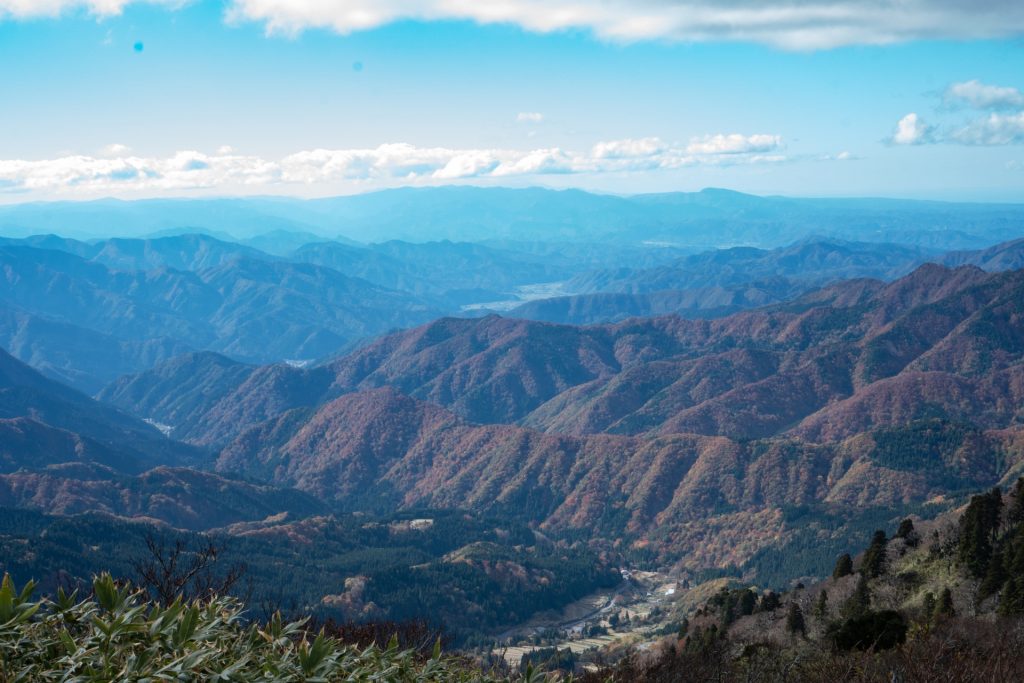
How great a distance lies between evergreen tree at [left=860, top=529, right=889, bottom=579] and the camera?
2255 inches

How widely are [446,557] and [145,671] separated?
12140 centimetres

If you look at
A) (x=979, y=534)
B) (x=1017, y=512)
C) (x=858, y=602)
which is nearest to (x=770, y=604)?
(x=858, y=602)

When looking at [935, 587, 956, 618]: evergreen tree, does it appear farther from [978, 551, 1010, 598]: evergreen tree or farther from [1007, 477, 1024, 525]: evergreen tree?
[1007, 477, 1024, 525]: evergreen tree

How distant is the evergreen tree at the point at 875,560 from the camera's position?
5729cm

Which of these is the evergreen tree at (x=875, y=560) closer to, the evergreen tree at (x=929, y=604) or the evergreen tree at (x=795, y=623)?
the evergreen tree at (x=795, y=623)

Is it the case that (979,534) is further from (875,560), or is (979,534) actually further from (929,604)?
(929,604)

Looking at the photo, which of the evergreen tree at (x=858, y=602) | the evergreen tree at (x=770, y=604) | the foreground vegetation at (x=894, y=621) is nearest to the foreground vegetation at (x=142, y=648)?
the foreground vegetation at (x=894, y=621)

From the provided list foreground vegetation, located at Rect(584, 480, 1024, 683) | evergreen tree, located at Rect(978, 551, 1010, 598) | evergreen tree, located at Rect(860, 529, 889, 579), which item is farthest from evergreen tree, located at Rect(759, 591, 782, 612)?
evergreen tree, located at Rect(978, 551, 1010, 598)

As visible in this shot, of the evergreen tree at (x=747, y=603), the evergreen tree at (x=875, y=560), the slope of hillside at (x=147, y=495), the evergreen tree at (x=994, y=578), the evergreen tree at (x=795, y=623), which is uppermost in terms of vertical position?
the evergreen tree at (x=994, y=578)

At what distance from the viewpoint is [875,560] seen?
191 ft

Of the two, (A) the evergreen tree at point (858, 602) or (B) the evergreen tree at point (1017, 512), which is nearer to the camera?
(A) the evergreen tree at point (858, 602)

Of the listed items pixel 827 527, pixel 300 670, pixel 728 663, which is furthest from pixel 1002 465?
pixel 300 670

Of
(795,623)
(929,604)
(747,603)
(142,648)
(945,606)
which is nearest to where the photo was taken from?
(142,648)

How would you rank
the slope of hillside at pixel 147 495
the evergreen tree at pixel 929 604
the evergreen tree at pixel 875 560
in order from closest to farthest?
A: the evergreen tree at pixel 929 604 → the evergreen tree at pixel 875 560 → the slope of hillside at pixel 147 495
